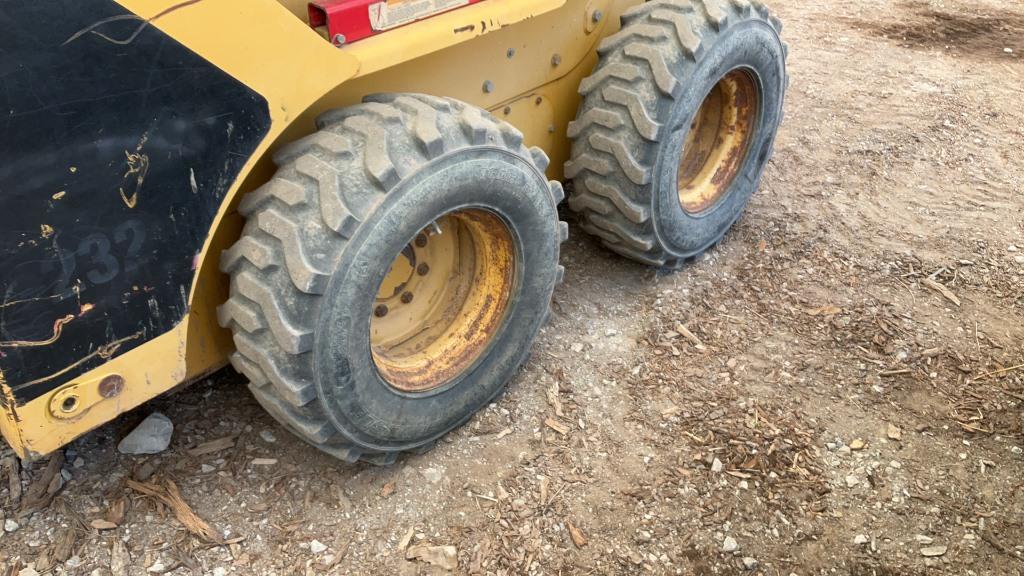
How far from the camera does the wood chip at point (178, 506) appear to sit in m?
2.69

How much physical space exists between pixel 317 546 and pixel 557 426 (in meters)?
0.95

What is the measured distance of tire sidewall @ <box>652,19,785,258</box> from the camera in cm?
334

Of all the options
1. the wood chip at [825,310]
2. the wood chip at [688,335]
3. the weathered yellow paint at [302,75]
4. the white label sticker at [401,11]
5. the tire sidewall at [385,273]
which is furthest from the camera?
the wood chip at [825,310]

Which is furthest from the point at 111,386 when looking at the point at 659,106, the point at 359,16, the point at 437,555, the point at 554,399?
the point at 659,106

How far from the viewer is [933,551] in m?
2.75

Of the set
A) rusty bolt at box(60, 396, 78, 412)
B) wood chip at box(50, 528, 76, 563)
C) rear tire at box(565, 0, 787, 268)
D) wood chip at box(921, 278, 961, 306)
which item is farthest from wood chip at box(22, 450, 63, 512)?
wood chip at box(921, 278, 961, 306)

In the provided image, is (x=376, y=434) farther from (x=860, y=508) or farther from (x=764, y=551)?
(x=860, y=508)

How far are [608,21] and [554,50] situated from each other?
38 centimetres

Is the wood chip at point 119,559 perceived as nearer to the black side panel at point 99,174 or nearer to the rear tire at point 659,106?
the black side panel at point 99,174

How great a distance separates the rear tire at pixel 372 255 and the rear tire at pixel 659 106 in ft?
1.74

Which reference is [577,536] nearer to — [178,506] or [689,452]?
[689,452]

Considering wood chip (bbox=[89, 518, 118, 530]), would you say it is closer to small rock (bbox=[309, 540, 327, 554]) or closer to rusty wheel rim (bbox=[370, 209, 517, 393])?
small rock (bbox=[309, 540, 327, 554])

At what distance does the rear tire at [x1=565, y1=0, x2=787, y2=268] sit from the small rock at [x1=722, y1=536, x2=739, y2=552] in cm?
128

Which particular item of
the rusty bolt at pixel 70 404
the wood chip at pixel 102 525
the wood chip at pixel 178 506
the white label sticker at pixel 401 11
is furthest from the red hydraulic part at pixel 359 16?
the wood chip at pixel 102 525
